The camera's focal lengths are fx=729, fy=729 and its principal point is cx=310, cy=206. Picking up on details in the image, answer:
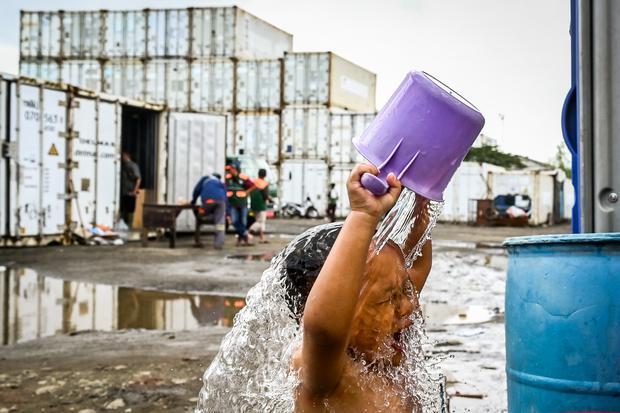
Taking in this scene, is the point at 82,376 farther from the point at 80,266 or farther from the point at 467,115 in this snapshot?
the point at 80,266

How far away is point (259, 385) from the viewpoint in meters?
2.37

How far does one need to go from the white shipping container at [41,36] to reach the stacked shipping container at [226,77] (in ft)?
0.14

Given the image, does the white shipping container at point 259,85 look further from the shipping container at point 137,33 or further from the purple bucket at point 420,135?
the purple bucket at point 420,135

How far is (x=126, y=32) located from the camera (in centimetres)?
3181

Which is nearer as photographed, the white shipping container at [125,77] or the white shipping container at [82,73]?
the white shipping container at [125,77]

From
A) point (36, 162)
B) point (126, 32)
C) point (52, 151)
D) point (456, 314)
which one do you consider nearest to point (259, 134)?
point (126, 32)

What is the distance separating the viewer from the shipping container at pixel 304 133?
1238 inches

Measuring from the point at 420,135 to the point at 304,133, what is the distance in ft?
98.0

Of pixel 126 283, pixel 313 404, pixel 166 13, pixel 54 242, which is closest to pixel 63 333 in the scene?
pixel 126 283

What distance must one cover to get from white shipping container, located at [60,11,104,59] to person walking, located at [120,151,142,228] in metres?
17.1

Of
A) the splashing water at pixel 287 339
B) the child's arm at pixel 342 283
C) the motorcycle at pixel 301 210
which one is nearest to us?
the child's arm at pixel 342 283

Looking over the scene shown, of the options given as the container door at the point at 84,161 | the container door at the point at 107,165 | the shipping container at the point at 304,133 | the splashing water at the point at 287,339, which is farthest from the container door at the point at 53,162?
the shipping container at the point at 304,133

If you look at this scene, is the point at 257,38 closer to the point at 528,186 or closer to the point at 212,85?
the point at 212,85

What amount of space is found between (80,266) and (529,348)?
9.43 meters
